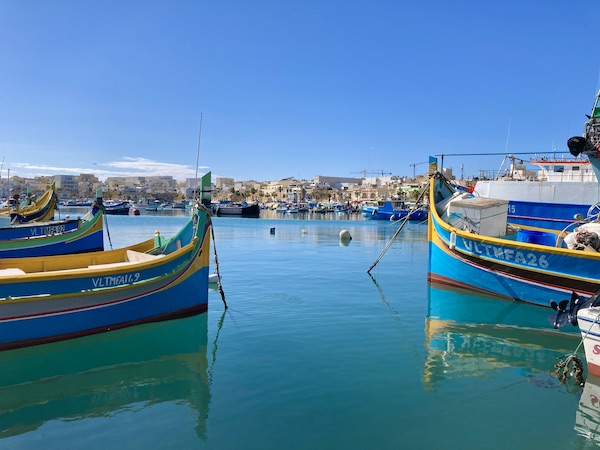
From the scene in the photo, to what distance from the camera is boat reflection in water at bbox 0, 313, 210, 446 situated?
20.0 ft

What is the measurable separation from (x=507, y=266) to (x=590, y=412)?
7151 millimetres

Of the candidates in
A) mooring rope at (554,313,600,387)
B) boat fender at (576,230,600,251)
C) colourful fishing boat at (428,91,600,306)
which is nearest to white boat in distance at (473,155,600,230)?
colourful fishing boat at (428,91,600,306)

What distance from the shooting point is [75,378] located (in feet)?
24.3

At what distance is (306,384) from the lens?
7109mm

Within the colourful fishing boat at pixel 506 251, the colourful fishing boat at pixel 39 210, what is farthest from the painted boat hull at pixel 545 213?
the colourful fishing boat at pixel 39 210

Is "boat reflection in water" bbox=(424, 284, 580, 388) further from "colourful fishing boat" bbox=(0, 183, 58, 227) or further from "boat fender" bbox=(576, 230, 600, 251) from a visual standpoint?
"colourful fishing boat" bbox=(0, 183, 58, 227)

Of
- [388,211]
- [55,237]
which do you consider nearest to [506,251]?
[55,237]

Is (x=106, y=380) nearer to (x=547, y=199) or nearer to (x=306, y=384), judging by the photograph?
(x=306, y=384)

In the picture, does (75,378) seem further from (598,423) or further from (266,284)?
(266,284)

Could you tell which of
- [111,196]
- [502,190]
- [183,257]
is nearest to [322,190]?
[111,196]

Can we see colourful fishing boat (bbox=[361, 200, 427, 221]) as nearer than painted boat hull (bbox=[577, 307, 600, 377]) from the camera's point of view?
No

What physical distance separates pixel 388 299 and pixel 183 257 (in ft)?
22.2

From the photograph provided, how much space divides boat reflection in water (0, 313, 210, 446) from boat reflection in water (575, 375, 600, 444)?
5077 millimetres

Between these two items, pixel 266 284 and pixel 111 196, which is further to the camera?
pixel 111 196
